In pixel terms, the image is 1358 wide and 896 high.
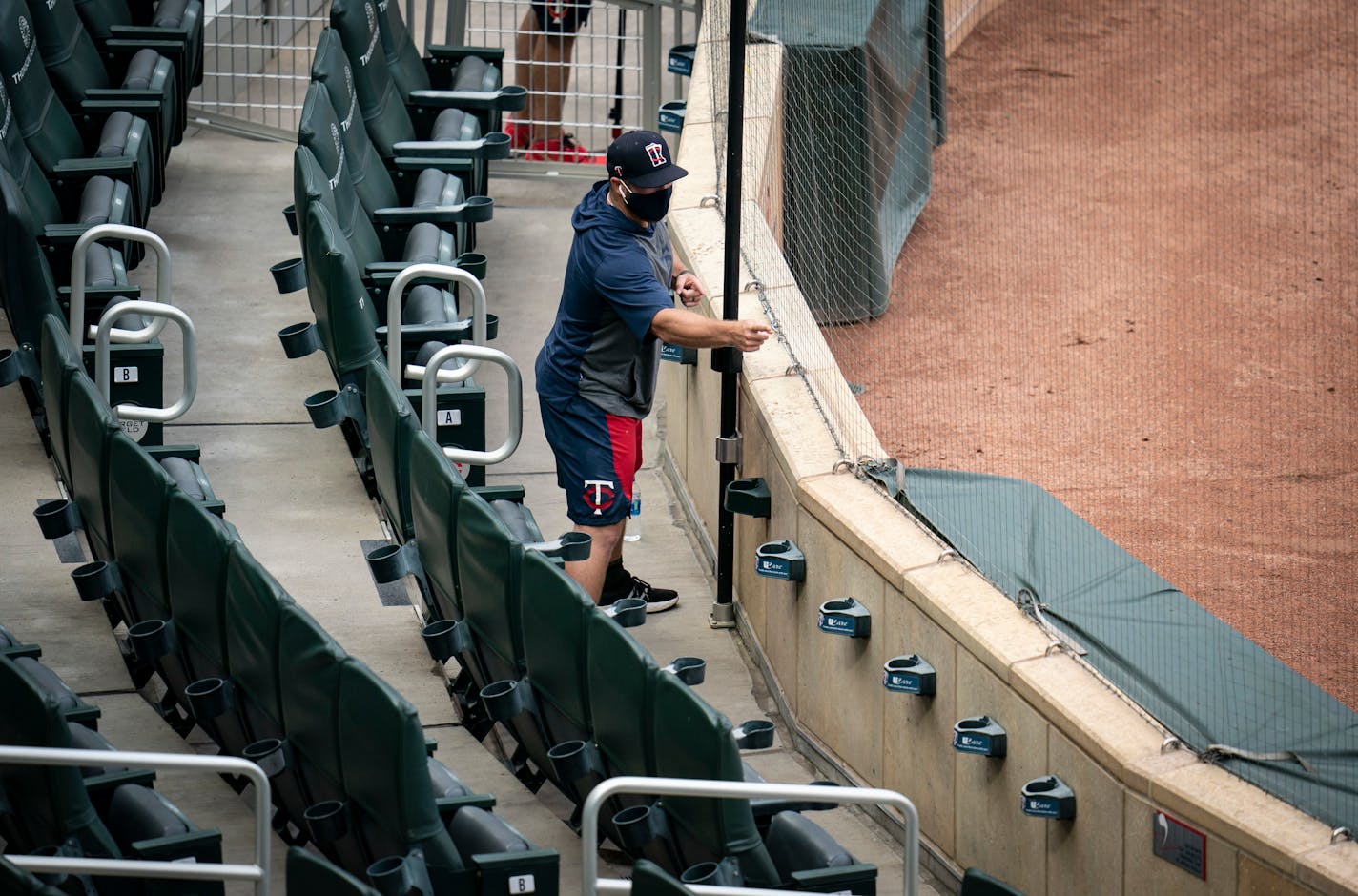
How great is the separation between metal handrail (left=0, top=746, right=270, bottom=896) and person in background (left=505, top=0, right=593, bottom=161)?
6059 mm

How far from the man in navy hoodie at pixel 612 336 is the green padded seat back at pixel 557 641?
939 mm

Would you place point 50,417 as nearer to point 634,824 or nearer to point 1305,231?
point 634,824

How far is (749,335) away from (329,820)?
177 centimetres

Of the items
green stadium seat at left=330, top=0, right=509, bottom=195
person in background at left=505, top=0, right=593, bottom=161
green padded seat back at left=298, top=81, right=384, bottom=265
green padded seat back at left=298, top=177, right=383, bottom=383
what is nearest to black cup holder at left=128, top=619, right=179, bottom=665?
green padded seat back at left=298, top=177, right=383, bottom=383

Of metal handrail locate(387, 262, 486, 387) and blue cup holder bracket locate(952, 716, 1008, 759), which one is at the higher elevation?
metal handrail locate(387, 262, 486, 387)

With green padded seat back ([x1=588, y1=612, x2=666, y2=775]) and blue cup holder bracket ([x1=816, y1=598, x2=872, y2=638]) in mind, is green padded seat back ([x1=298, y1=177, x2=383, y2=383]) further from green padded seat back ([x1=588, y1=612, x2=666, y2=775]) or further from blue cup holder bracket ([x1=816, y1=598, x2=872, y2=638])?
green padded seat back ([x1=588, y1=612, x2=666, y2=775])

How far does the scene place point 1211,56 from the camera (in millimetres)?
11602

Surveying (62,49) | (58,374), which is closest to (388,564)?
(58,374)

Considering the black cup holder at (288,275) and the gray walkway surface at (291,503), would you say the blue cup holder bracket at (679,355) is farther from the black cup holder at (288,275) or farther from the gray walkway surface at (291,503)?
the black cup holder at (288,275)

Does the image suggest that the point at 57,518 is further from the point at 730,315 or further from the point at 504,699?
the point at 730,315

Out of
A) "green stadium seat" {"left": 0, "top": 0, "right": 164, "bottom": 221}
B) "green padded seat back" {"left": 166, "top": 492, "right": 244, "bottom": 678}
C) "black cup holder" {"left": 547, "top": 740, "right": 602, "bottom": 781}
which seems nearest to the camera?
"black cup holder" {"left": 547, "top": 740, "right": 602, "bottom": 781}

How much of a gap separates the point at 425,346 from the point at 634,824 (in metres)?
2.48

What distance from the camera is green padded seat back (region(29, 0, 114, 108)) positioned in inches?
309

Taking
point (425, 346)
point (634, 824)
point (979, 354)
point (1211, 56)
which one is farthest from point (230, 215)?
point (1211, 56)
